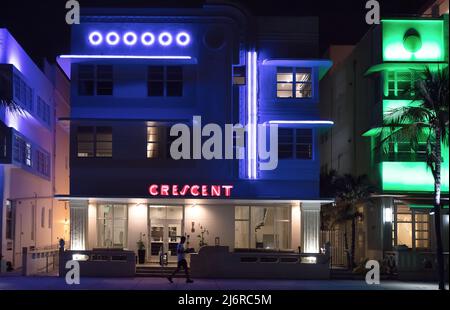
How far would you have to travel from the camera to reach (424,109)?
28.2 m

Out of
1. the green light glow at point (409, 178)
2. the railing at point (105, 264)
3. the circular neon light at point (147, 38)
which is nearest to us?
the railing at point (105, 264)

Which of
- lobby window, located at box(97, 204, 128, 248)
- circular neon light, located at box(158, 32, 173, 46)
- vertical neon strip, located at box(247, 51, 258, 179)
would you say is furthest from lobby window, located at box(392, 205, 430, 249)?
circular neon light, located at box(158, 32, 173, 46)

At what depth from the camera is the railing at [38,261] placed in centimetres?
3412

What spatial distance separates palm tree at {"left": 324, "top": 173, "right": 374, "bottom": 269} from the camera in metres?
39.9

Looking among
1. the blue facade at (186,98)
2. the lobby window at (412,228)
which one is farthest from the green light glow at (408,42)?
the lobby window at (412,228)

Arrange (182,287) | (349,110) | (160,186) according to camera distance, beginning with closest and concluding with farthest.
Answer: (182,287), (160,186), (349,110)

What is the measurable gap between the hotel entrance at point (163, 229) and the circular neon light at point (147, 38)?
809cm

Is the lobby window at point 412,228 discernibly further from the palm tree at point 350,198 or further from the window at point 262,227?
the window at point 262,227

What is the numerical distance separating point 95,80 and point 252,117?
7.73 metres

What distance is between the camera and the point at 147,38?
1476 inches
